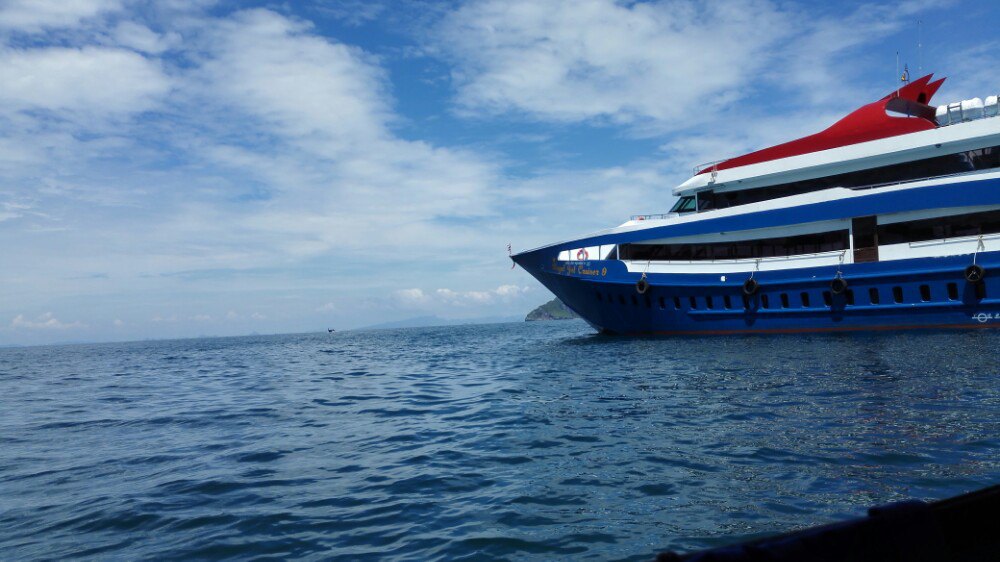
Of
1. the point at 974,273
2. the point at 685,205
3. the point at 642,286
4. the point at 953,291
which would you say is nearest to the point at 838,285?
the point at 953,291

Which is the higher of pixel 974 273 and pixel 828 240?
pixel 828 240

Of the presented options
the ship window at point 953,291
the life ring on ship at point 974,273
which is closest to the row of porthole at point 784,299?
the ship window at point 953,291

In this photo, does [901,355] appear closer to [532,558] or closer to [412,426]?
[412,426]

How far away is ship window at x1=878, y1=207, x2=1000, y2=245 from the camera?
67.6 feet

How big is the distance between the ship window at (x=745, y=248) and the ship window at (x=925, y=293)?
3.01 metres

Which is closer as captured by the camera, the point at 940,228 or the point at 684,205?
the point at 940,228

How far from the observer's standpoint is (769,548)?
73.5 inches

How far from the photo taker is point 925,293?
21312 mm

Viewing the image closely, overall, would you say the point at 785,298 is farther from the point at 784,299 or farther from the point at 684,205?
the point at 684,205

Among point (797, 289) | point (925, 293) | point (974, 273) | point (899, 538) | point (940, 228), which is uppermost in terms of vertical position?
point (940, 228)

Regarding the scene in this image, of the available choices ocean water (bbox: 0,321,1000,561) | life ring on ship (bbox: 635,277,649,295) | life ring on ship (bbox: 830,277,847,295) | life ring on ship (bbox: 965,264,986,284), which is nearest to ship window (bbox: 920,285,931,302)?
life ring on ship (bbox: 965,264,986,284)

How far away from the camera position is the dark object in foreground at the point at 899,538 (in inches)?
73.8

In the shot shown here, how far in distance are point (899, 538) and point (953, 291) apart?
78.7 feet

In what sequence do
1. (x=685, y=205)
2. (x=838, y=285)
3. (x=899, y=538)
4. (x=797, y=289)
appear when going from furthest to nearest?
1. (x=685, y=205)
2. (x=797, y=289)
3. (x=838, y=285)
4. (x=899, y=538)
